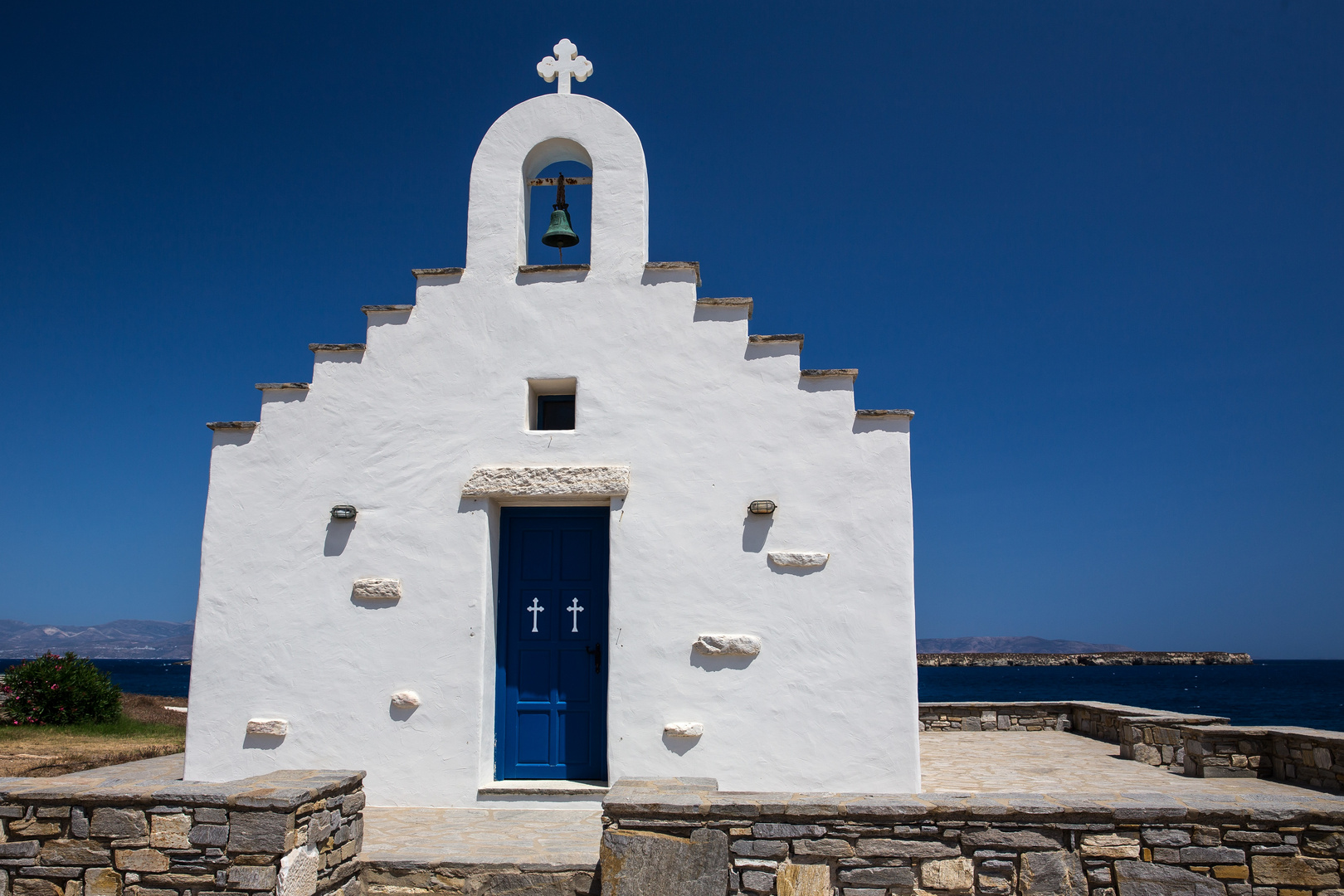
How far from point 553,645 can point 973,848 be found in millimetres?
4058

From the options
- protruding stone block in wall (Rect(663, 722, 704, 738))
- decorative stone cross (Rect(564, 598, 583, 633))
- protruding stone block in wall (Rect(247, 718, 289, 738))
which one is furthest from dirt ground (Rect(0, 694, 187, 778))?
protruding stone block in wall (Rect(663, 722, 704, 738))

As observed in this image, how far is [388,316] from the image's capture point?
26.4 ft

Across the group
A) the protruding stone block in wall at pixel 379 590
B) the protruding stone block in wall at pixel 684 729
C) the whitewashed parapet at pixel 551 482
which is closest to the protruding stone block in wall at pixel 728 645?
the protruding stone block in wall at pixel 684 729

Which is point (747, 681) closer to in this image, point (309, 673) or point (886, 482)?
point (886, 482)

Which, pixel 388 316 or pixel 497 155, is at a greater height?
pixel 497 155

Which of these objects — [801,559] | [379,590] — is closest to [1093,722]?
[801,559]

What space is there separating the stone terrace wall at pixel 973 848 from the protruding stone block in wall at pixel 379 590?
3504mm

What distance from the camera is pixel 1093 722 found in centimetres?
1309

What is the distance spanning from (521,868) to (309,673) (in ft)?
10.5

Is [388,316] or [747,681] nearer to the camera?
[747,681]

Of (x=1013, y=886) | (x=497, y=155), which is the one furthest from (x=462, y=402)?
(x=1013, y=886)

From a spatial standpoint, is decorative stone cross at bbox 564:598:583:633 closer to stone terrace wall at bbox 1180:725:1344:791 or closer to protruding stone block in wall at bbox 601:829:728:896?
protruding stone block in wall at bbox 601:829:728:896

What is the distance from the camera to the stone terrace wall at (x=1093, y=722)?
10.3m

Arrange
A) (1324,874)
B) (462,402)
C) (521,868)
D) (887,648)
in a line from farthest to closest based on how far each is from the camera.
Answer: (462,402) → (887,648) → (521,868) → (1324,874)
